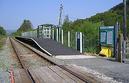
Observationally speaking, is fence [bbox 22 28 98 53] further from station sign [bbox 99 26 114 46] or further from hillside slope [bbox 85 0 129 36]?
hillside slope [bbox 85 0 129 36]

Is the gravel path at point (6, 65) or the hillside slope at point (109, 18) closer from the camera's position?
the gravel path at point (6, 65)

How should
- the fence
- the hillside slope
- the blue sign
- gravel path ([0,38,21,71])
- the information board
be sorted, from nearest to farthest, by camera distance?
gravel path ([0,38,21,71]), the blue sign, the information board, the fence, the hillside slope

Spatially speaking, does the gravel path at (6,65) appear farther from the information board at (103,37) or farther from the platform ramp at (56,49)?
A: the information board at (103,37)

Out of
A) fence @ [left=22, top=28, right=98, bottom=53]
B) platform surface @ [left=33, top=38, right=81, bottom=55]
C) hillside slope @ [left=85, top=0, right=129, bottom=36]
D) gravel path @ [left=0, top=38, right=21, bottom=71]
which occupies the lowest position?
gravel path @ [left=0, top=38, right=21, bottom=71]

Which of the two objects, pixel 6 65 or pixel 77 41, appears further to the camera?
pixel 77 41

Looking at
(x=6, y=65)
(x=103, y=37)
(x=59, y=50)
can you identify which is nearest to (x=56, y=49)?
(x=59, y=50)

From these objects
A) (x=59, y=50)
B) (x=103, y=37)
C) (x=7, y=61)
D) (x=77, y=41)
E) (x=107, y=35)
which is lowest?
(x=7, y=61)

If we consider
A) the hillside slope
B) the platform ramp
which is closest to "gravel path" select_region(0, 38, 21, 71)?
the platform ramp

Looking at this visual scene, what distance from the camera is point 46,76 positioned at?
12.5 meters

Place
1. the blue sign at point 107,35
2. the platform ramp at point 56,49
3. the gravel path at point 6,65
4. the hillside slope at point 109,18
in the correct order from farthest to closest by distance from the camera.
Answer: the hillside slope at point 109,18
the platform ramp at point 56,49
the blue sign at point 107,35
the gravel path at point 6,65

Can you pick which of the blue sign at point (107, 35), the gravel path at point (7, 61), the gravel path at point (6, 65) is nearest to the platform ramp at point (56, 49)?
the blue sign at point (107, 35)

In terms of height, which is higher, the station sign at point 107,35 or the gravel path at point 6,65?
the station sign at point 107,35

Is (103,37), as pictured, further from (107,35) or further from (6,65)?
Result: (6,65)

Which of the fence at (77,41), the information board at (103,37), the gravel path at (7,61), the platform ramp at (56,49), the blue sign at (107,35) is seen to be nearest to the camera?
the gravel path at (7,61)
